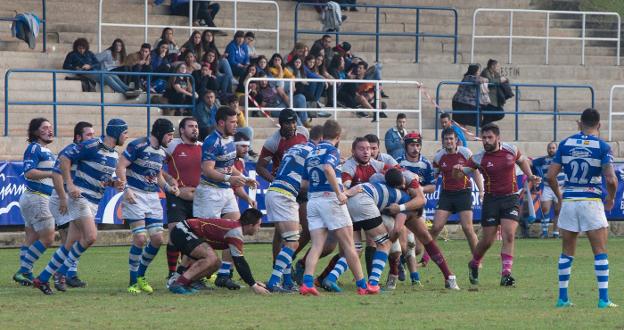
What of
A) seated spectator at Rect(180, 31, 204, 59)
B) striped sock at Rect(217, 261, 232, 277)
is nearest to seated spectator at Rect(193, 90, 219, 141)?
seated spectator at Rect(180, 31, 204, 59)

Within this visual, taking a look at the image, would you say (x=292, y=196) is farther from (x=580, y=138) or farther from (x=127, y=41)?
(x=127, y=41)

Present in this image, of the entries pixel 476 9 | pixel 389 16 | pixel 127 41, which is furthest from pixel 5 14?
pixel 476 9

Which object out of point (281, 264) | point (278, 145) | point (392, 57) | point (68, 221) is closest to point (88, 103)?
point (278, 145)

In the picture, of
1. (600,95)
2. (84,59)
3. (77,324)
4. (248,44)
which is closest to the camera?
(77,324)

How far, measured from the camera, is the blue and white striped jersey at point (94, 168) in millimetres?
16344

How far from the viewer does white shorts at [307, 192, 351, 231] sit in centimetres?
1563

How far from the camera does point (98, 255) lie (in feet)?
72.5

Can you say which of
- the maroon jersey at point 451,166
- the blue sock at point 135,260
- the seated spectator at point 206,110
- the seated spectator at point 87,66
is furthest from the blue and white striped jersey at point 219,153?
the seated spectator at point 87,66

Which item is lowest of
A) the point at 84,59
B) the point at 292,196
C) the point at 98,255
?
the point at 98,255

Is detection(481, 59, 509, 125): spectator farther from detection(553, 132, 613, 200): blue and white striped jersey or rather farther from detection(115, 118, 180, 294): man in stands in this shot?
detection(553, 132, 613, 200): blue and white striped jersey

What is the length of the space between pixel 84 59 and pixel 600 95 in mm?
13064

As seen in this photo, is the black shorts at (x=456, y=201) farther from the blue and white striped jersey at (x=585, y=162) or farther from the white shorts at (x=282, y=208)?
the blue and white striped jersey at (x=585, y=162)

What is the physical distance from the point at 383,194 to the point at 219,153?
2122 mm

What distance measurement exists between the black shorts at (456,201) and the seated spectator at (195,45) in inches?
408
